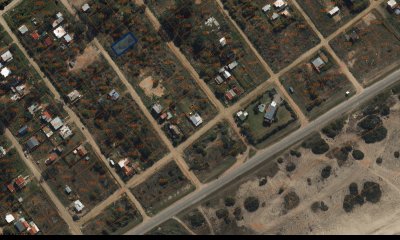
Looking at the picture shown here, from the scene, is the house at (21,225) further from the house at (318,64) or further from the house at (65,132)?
the house at (318,64)

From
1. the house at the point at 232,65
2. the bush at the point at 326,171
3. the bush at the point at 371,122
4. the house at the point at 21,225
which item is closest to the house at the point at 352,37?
the bush at the point at 371,122

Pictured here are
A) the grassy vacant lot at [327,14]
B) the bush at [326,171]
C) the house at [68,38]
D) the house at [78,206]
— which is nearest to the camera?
the bush at [326,171]

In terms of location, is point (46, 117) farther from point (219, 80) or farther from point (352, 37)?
point (352, 37)

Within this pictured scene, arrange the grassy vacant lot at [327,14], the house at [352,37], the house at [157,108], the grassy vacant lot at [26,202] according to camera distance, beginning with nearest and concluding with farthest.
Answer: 1. the house at [352,37]
2. the grassy vacant lot at [327,14]
3. the house at [157,108]
4. the grassy vacant lot at [26,202]

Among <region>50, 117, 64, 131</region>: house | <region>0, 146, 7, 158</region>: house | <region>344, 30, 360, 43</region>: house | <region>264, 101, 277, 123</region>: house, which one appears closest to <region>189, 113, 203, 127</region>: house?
<region>264, 101, 277, 123</region>: house

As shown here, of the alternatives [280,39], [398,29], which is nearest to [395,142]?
[398,29]

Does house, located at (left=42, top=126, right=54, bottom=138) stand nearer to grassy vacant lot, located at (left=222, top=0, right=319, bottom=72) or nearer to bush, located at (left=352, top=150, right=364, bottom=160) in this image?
grassy vacant lot, located at (left=222, top=0, right=319, bottom=72)
